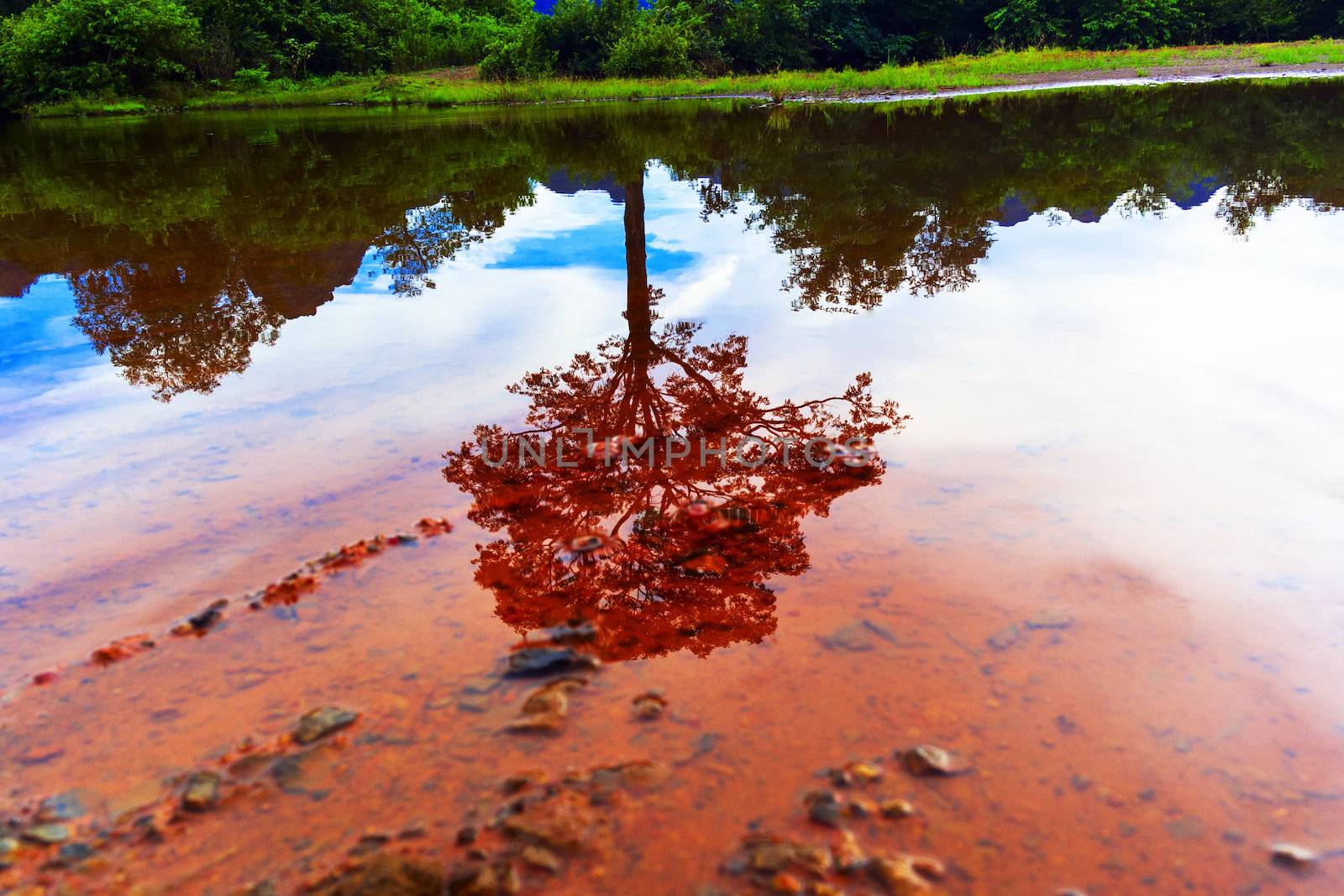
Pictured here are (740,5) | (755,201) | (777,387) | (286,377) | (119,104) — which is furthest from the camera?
(740,5)

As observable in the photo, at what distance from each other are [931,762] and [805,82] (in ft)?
100

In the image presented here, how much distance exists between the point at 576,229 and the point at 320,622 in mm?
6682

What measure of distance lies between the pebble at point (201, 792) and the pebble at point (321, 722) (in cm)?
20

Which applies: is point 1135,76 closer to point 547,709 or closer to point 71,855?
point 547,709

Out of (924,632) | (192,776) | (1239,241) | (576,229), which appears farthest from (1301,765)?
(576,229)

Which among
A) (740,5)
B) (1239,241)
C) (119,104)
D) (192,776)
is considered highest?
(740,5)

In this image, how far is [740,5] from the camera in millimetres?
37438

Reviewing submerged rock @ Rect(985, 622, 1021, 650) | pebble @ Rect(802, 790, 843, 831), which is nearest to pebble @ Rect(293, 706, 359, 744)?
pebble @ Rect(802, 790, 843, 831)

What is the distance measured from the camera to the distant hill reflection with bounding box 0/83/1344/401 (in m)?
6.42

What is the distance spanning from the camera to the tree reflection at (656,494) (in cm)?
270

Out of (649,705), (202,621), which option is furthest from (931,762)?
(202,621)

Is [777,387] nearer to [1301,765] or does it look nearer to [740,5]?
[1301,765]

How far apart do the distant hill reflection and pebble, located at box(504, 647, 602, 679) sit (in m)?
3.37

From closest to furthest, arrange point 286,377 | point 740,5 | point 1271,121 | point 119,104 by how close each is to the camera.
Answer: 1. point 286,377
2. point 1271,121
3. point 119,104
4. point 740,5
